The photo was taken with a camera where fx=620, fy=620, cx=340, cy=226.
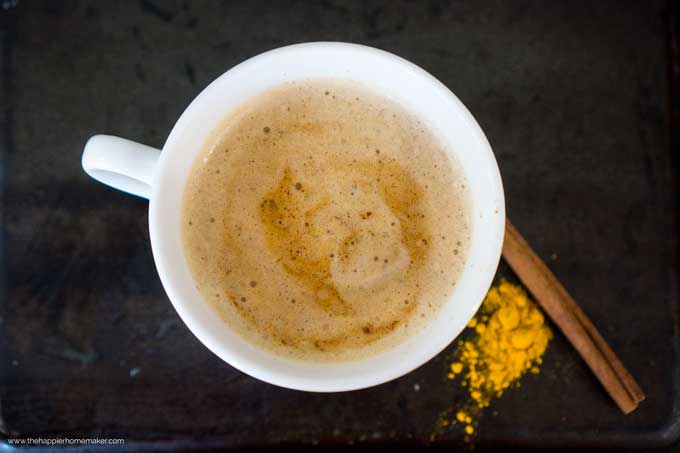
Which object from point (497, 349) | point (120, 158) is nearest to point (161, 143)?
point (120, 158)

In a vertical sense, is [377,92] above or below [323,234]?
above

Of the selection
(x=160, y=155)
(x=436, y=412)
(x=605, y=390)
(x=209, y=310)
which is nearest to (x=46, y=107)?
(x=160, y=155)

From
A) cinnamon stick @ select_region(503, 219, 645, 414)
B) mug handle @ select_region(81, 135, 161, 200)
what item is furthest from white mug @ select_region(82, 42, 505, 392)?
cinnamon stick @ select_region(503, 219, 645, 414)

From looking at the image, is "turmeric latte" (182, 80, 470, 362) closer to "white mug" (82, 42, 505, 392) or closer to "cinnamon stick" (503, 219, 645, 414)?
"white mug" (82, 42, 505, 392)

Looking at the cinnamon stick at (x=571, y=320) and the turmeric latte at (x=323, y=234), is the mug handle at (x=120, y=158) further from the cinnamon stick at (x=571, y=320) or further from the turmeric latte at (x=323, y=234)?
the cinnamon stick at (x=571, y=320)

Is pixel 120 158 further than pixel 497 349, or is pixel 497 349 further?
pixel 497 349

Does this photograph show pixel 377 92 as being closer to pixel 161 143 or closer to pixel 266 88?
pixel 266 88

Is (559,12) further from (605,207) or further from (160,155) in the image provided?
(160,155)
